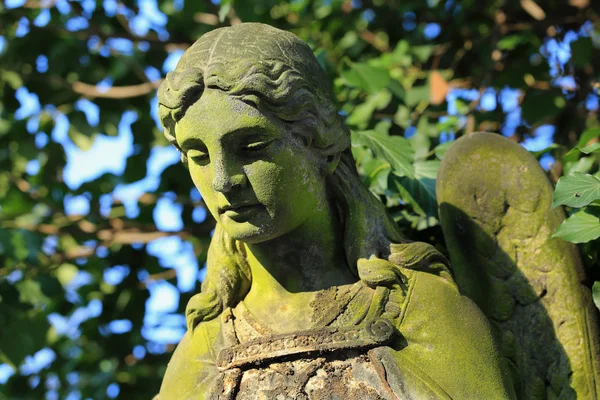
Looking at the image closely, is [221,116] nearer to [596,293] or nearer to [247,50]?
[247,50]

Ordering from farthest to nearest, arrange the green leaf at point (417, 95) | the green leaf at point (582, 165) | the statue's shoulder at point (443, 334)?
the green leaf at point (417, 95), the green leaf at point (582, 165), the statue's shoulder at point (443, 334)

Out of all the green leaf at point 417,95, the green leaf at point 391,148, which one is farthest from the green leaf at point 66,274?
the green leaf at point 391,148

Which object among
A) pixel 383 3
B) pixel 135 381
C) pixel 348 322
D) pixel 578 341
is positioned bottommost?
pixel 135 381

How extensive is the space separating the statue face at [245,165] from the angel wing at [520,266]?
2.31 feet

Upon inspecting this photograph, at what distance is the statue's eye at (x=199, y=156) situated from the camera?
8.69 feet

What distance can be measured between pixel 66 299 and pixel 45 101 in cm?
118

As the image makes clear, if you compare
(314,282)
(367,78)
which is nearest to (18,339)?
(367,78)

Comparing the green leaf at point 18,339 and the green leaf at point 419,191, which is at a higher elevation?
the green leaf at point 419,191

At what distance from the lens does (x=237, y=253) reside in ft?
9.61

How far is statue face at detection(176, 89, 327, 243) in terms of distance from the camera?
2.57m

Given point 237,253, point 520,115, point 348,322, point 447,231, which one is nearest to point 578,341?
point 447,231

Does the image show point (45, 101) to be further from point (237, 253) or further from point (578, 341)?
point (578, 341)

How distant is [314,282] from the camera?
2.82 m

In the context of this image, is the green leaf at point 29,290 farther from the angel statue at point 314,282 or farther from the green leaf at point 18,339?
the angel statue at point 314,282
